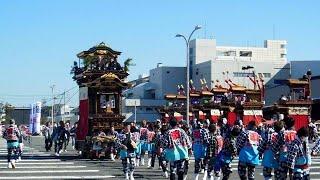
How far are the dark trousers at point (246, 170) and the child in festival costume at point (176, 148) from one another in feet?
5.07

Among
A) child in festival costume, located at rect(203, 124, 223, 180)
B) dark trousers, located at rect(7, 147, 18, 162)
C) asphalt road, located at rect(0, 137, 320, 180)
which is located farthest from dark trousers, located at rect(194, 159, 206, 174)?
dark trousers, located at rect(7, 147, 18, 162)

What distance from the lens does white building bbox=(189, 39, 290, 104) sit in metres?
92.4

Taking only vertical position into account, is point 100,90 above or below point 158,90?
below

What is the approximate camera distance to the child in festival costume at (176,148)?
14.2m

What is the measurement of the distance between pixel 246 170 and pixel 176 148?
1.85 metres

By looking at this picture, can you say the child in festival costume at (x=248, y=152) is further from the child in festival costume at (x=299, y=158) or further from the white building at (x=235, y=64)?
the white building at (x=235, y=64)

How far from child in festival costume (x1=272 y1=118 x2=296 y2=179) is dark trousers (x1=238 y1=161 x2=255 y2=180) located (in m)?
0.68

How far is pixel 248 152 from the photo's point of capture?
13266 millimetres

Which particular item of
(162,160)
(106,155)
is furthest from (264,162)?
(106,155)

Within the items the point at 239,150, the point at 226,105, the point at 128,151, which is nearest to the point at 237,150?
the point at 239,150

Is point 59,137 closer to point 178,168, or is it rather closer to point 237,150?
point 178,168

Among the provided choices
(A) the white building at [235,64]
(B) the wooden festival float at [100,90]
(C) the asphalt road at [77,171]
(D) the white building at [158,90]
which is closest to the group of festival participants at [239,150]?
(C) the asphalt road at [77,171]

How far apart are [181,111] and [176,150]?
112ft

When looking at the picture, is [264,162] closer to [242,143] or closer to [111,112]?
[242,143]
